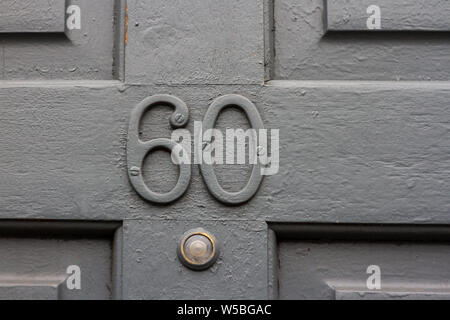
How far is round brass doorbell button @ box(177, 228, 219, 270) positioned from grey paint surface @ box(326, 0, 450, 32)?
68cm

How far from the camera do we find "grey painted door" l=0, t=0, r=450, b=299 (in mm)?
1146

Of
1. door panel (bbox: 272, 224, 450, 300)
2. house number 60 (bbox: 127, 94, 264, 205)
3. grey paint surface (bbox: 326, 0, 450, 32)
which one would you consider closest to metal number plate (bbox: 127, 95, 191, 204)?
house number 60 (bbox: 127, 94, 264, 205)

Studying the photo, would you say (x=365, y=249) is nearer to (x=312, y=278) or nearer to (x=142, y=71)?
(x=312, y=278)

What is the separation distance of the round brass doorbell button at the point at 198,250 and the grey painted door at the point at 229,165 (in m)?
0.02

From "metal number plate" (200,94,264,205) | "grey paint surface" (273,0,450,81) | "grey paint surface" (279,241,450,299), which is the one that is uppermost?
"grey paint surface" (273,0,450,81)

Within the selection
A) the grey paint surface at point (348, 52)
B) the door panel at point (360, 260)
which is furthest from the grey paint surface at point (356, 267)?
the grey paint surface at point (348, 52)

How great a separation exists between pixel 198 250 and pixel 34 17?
82 cm

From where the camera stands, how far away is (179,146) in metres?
1.17

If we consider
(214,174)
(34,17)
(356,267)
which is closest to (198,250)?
(214,174)

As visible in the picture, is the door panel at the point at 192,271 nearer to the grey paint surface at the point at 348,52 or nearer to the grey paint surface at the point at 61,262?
the grey paint surface at the point at 61,262

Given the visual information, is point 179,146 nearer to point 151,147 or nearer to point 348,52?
point 151,147

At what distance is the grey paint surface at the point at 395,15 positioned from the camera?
120cm

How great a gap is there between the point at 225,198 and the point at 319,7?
24.2 inches

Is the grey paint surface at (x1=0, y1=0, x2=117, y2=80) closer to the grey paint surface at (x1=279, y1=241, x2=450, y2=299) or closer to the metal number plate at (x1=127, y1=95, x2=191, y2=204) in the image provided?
the metal number plate at (x1=127, y1=95, x2=191, y2=204)
